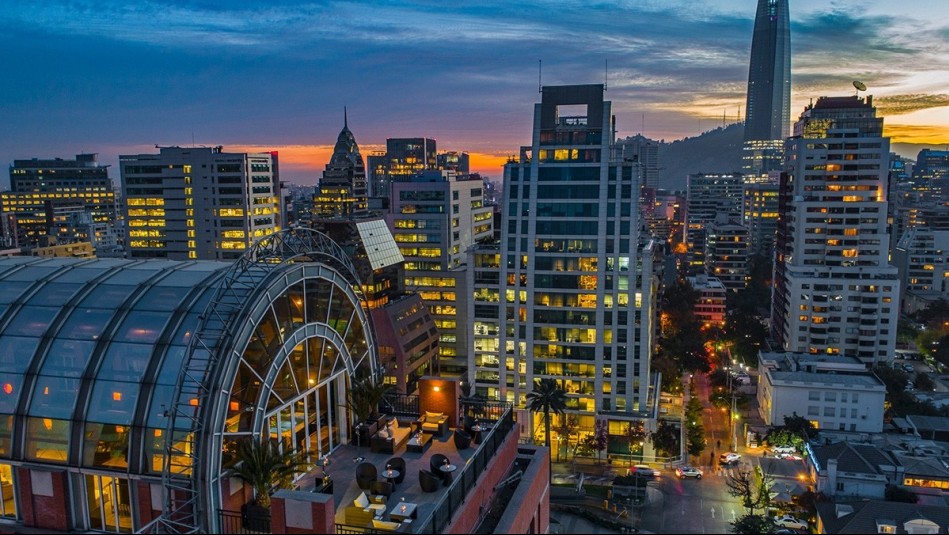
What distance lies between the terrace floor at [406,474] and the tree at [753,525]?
31.7m

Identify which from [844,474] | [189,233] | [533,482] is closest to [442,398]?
[533,482]

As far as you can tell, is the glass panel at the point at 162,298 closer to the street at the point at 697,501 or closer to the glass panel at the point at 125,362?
the glass panel at the point at 125,362

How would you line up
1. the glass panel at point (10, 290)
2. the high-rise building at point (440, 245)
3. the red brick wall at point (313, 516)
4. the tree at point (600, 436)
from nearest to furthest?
the red brick wall at point (313, 516) < the glass panel at point (10, 290) < the tree at point (600, 436) < the high-rise building at point (440, 245)

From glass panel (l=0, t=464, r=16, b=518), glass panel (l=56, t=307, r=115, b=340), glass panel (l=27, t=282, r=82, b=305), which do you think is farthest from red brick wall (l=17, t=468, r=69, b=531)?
glass panel (l=27, t=282, r=82, b=305)

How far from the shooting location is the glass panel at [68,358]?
1878 centimetres

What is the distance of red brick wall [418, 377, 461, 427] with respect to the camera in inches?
971

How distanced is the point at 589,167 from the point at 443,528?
5436 cm

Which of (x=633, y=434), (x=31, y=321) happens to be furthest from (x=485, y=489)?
(x=633, y=434)

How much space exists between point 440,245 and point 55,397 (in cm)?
8416

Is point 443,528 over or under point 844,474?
over

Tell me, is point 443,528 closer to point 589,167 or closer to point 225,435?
point 225,435

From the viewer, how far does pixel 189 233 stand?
378 ft

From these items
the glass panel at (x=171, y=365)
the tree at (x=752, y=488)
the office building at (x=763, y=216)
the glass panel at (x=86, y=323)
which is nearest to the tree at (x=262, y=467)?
the glass panel at (x=171, y=365)

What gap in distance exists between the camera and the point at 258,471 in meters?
17.6
